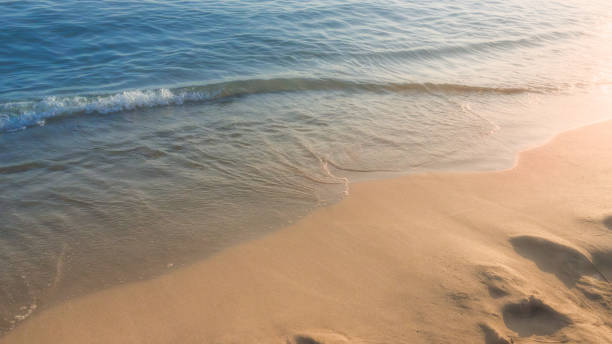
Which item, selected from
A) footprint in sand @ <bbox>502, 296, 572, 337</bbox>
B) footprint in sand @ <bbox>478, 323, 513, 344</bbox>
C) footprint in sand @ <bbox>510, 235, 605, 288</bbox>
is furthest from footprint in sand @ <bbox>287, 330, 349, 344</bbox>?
footprint in sand @ <bbox>510, 235, 605, 288</bbox>

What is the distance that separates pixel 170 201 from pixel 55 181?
1.45 m

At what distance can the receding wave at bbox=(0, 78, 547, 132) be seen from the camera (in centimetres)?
612

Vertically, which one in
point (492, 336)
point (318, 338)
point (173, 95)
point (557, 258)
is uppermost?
point (173, 95)

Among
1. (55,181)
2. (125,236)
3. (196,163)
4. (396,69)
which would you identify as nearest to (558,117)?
(396,69)

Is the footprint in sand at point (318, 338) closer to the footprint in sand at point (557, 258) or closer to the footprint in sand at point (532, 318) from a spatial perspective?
the footprint in sand at point (532, 318)

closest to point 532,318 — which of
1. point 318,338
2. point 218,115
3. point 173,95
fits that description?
point 318,338

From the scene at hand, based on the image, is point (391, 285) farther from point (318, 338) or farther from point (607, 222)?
point (607, 222)

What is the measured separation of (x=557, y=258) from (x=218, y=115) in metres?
5.04

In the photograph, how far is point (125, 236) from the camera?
355 centimetres

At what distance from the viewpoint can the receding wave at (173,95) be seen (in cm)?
612

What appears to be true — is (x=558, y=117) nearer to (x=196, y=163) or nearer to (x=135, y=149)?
(x=196, y=163)

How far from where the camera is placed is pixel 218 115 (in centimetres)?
646

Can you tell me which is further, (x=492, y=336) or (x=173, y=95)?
(x=173, y=95)

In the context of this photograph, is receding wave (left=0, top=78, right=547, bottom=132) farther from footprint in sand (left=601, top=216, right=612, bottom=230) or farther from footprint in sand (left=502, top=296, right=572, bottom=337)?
footprint in sand (left=502, top=296, right=572, bottom=337)
